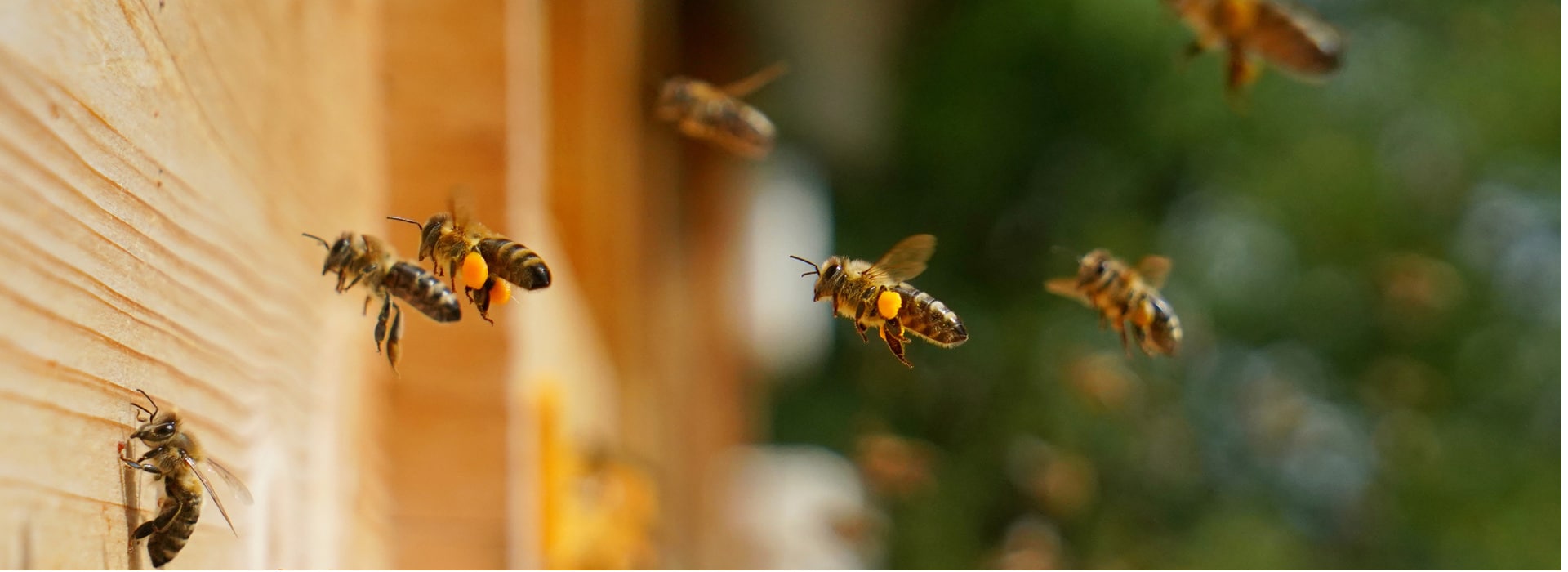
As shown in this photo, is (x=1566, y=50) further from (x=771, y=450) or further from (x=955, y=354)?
(x=771, y=450)

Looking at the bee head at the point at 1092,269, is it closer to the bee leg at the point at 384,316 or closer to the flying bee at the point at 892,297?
the flying bee at the point at 892,297

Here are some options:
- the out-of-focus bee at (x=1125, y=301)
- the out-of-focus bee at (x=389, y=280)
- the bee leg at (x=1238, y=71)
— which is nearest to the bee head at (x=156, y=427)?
the out-of-focus bee at (x=389, y=280)

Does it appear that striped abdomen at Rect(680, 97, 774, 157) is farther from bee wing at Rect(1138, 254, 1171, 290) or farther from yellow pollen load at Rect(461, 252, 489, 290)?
yellow pollen load at Rect(461, 252, 489, 290)

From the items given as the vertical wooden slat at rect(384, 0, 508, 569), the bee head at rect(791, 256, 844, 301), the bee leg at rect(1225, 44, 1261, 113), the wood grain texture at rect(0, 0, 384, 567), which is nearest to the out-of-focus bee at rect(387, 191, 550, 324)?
the wood grain texture at rect(0, 0, 384, 567)

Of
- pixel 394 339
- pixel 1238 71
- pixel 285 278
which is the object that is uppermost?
pixel 1238 71

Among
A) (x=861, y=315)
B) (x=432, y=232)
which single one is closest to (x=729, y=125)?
(x=861, y=315)

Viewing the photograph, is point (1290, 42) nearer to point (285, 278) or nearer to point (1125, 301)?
point (1125, 301)
